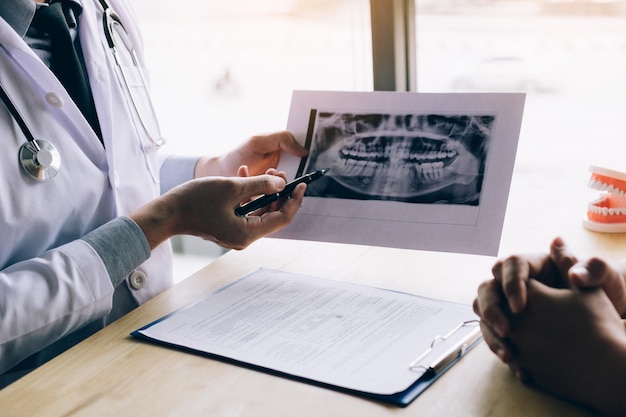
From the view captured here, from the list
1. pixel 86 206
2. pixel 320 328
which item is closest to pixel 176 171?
pixel 86 206

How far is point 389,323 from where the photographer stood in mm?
902

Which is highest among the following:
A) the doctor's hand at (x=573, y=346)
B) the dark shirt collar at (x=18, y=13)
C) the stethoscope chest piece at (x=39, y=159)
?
the dark shirt collar at (x=18, y=13)

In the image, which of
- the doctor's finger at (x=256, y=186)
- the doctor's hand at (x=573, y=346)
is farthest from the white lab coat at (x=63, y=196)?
the doctor's hand at (x=573, y=346)

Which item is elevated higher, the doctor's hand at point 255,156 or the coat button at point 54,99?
the coat button at point 54,99

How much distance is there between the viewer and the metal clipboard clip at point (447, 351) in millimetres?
779

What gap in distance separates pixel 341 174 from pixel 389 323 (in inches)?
13.3

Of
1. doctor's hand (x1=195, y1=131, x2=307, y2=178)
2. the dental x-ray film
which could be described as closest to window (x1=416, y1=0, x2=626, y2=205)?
the dental x-ray film

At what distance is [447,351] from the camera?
81cm

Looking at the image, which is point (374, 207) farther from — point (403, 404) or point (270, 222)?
point (403, 404)

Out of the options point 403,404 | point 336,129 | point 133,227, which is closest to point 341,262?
point 336,129

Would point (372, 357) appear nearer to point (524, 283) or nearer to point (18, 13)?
point (524, 283)

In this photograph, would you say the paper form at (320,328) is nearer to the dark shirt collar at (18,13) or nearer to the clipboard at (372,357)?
the clipboard at (372,357)

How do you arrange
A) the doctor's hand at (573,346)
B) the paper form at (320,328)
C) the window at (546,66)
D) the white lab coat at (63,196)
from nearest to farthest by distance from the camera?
the doctor's hand at (573,346) < the paper form at (320,328) < the white lab coat at (63,196) < the window at (546,66)

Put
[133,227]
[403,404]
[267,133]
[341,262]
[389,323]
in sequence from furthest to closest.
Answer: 1. [267,133]
2. [341,262]
3. [133,227]
4. [389,323]
5. [403,404]
